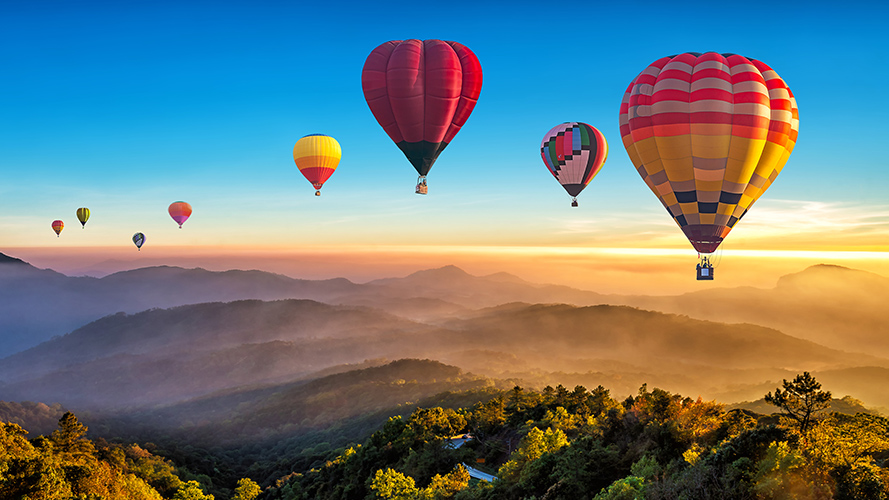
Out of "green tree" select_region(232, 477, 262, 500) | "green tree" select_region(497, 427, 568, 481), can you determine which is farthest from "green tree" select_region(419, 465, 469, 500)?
"green tree" select_region(232, 477, 262, 500)

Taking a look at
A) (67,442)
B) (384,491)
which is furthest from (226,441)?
(384,491)

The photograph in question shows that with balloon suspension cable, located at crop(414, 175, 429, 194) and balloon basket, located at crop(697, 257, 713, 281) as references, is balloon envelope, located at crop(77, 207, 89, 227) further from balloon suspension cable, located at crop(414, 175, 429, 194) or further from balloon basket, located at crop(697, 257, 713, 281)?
balloon basket, located at crop(697, 257, 713, 281)

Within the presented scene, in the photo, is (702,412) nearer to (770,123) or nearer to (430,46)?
(770,123)

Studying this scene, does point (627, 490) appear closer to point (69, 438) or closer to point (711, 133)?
point (711, 133)

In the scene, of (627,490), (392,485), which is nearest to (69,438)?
(392,485)

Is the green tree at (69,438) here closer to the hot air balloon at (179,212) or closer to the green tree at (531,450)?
the green tree at (531,450)

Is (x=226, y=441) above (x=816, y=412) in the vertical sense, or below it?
below
